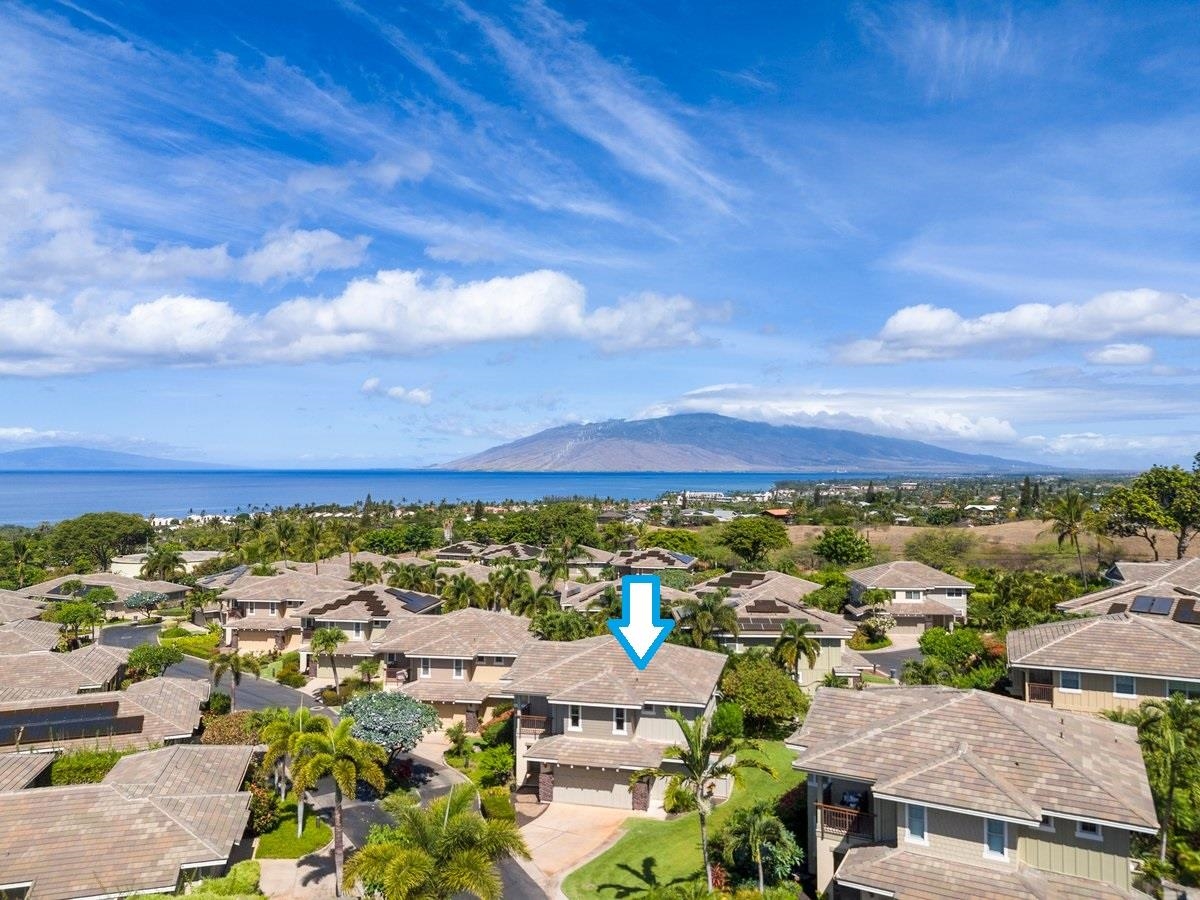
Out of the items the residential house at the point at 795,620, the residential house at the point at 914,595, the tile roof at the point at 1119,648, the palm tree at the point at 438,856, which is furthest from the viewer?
the residential house at the point at 914,595

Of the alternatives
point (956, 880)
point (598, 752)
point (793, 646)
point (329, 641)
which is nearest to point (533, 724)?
point (598, 752)

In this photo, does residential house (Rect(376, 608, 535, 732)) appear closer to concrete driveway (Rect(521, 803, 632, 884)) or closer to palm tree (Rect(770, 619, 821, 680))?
concrete driveway (Rect(521, 803, 632, 884))

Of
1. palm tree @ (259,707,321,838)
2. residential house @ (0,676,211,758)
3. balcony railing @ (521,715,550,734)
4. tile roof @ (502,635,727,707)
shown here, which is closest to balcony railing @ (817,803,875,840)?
tile roof @ (502,635,727,707)

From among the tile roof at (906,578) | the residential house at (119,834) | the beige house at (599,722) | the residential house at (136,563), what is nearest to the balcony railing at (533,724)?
the beige house at (599,722)

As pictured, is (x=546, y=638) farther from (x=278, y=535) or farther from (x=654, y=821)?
(x=278, y=535)

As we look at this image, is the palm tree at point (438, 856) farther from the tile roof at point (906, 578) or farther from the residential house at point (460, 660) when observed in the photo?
the tile roof at point (906, 578)

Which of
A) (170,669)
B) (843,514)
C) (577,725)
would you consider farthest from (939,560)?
(170,669)

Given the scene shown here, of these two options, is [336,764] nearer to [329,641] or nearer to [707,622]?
[329,641]

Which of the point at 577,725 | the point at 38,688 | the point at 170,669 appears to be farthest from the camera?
the point at 170,669
